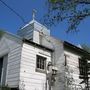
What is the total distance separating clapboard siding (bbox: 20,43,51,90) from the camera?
14.4m

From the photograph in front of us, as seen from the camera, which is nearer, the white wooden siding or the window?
the window

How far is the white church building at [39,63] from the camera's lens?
14688mm

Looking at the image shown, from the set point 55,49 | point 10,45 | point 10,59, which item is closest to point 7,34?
point 10,45

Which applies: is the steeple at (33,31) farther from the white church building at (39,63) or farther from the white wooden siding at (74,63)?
the white wooden siding at (74,63)

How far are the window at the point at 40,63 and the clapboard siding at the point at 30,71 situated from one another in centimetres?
39

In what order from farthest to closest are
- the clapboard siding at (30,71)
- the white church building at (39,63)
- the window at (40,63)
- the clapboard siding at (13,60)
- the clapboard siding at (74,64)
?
the clapboard siding at (74,64), the window at (40,63), the white church building at (39,63), the clapboard siding at (13,60), the clapboard siding at (30,71)

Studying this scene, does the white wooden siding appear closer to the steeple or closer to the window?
the window

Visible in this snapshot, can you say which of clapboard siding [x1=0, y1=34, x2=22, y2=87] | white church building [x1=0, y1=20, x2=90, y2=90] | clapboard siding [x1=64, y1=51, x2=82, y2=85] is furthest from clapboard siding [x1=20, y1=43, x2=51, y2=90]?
clapboard siding [x1=64, y1=51, x2=82, y2=85]

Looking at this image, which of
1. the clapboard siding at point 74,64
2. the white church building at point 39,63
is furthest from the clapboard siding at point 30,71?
the clapboard siding at point 74,64

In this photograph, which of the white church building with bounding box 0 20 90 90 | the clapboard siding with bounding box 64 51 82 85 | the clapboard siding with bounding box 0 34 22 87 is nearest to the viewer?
the clapboard siding with bounding box 0 34 22 87

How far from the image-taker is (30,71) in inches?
584

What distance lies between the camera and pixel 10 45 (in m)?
16.6

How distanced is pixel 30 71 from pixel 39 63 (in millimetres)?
1385

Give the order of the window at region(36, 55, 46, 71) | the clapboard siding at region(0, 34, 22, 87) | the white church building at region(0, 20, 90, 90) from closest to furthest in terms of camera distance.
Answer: the clapboard siding at region(0, 34, 22, 87) → the white church building at region(0, 20, 90, 90) → the window at region(36, 55, 46, 71)
